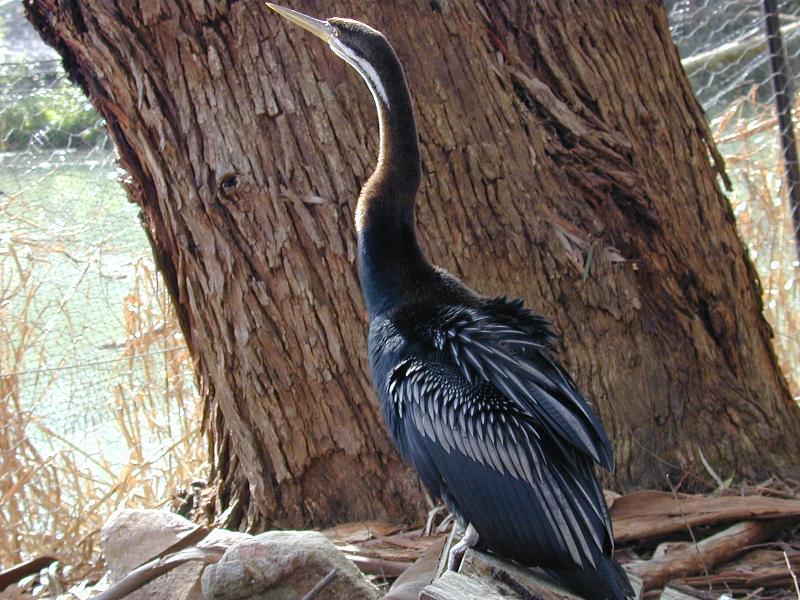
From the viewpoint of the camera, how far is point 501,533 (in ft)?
7.95

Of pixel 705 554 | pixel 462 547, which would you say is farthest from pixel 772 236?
pixel 462 547

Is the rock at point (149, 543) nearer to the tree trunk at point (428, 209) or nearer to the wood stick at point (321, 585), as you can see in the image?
the tree trunk at point (428, 209)

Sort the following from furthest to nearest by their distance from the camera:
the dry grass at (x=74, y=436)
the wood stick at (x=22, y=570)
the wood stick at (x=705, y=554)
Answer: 1. the dry grass at (x=74, y=436)
2. the wood stick at (x=22, y=570)
3. the wood stick at (x=705, y=554)

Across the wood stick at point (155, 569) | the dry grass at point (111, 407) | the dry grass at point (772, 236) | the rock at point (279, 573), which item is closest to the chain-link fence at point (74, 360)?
the dry grass at point (111, 407)

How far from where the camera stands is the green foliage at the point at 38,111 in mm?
5676

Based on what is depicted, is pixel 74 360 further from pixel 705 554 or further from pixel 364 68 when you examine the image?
pixel 705 554

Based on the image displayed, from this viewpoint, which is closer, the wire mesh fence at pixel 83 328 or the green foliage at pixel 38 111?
the wire mesh fence at pixel 83 328

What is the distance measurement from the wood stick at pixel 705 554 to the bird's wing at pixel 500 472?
70 centimetres

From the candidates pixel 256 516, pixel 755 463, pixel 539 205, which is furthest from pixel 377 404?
pixel 755 463

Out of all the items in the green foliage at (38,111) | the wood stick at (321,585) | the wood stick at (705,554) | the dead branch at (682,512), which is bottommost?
the wood stick at (705,554)

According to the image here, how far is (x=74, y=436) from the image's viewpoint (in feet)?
16.8

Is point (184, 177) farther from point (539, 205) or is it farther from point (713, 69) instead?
point (713, 69)

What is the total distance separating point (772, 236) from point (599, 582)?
384 cm

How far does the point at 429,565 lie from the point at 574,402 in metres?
0.90
